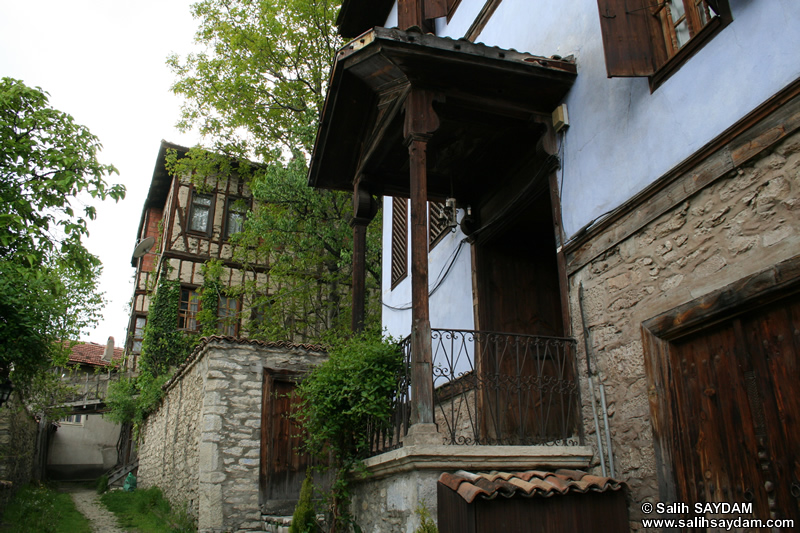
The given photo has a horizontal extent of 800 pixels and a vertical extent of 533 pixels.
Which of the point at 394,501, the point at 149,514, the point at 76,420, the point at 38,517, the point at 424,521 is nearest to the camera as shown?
the point at 424,521

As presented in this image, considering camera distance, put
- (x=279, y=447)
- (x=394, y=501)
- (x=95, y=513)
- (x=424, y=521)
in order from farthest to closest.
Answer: (x=95, y=513)
(x=279, y=447)
(x=394, y=501)
(x=424, y=521)

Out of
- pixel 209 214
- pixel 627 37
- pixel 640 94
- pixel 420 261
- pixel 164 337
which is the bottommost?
pixel 420 261

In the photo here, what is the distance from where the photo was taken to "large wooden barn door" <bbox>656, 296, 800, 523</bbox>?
127 inches

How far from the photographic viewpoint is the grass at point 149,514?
862cm

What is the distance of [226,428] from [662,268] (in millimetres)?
6429

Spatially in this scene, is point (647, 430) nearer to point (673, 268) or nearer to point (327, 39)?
point (673, 268)

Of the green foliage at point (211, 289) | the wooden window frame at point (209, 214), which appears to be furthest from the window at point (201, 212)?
the green foliage at point (211, 289)

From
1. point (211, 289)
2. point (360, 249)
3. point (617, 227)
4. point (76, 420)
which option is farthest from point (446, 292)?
point (76, 420)

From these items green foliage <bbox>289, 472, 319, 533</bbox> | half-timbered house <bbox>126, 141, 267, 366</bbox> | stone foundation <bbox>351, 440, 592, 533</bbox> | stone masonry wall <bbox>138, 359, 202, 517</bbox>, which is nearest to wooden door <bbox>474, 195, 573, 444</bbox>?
stone foundation <bbox>351, 440, 592, 533</bbox>

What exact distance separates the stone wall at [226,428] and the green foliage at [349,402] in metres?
2.84

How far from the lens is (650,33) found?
4.58 meters

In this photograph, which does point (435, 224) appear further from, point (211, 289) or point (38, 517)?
point (211, 289)

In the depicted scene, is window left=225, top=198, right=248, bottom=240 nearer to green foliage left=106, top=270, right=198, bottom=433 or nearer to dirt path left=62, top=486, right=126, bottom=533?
green foliage left=106, top=270, right=198, bottom=433

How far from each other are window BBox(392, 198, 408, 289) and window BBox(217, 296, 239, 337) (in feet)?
29.1
